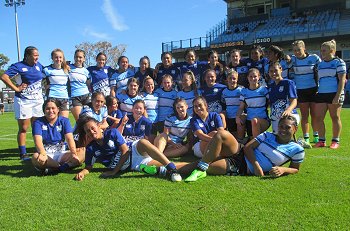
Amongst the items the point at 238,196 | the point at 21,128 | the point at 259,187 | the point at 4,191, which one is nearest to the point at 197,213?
the point at 238,196

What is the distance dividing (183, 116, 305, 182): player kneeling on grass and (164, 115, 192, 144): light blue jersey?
124 cm

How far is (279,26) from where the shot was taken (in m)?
32.2

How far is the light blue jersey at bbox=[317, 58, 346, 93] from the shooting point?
245 inches

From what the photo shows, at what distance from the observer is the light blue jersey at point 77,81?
675 centimetres

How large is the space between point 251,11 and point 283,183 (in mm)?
35512

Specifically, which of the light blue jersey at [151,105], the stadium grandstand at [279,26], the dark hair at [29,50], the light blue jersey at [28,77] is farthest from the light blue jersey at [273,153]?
the stadium grandstand at [279,26]

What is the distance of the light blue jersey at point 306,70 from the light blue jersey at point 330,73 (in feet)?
0.45

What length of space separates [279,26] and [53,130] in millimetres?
30715

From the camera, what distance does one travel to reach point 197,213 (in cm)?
311

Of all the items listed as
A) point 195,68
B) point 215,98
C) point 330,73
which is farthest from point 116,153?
point 330,73

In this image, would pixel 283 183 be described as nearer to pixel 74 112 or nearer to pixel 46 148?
pixel 46 148

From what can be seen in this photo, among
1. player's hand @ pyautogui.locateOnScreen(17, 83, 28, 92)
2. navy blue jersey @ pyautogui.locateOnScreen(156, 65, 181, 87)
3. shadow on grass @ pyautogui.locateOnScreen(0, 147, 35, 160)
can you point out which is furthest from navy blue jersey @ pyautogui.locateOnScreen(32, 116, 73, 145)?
navy blue jersey @ pyautogui.locateOnScreen(156, 65, 181, 87)

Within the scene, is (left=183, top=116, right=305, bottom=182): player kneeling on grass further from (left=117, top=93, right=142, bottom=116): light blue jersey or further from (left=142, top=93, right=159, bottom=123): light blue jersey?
(left=117, top=93, right=142, bottom=116): light blue jersey

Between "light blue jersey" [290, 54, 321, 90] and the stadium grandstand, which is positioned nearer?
"light blue jersey" [290, 54, 321, 90]
